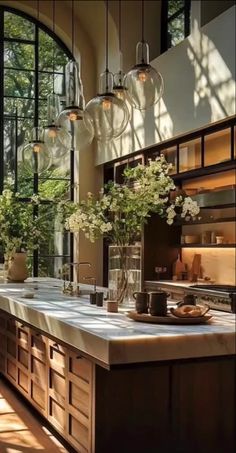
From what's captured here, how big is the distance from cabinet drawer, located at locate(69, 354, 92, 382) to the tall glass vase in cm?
69

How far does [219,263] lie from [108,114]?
11.8ft

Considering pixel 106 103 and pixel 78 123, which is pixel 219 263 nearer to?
pixel 78 123

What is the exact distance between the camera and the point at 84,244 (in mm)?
9820

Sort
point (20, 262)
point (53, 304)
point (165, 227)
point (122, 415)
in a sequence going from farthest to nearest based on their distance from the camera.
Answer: point (165, 227)
point (20, 262)
point (53, 304)
point (122, 415)

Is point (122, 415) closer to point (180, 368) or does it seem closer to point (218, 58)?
point (180, 368)

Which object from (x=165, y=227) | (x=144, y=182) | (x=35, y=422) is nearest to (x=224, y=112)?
(x=165, y=227)

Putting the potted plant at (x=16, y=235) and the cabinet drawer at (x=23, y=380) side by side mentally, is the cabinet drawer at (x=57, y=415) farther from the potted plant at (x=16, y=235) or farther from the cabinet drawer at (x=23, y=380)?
the potted plant at (x=16, y=235)

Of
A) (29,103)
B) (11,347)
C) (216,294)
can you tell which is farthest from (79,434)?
(29,103)

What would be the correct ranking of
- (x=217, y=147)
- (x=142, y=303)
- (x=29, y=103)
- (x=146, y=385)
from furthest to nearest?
(x=29, y=103)
(x=217, y=147)
(x=142, y=303)
(x=146, y=385)

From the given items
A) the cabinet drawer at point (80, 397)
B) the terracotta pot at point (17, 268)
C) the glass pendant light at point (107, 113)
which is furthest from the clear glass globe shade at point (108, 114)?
the terracotta pot at point (17, 268)

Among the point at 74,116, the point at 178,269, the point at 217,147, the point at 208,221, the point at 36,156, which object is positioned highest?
the point at 217,147

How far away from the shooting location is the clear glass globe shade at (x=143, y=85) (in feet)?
12.4

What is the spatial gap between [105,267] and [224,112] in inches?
172

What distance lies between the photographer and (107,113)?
13.0 ft
